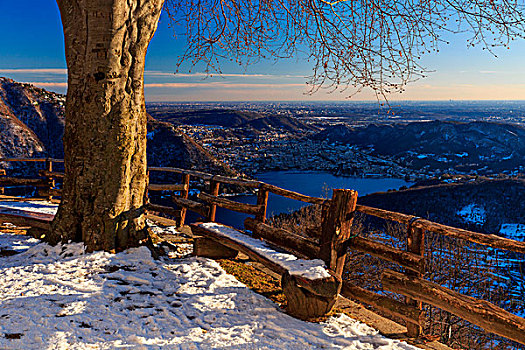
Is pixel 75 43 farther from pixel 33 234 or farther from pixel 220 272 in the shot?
pixel 220 272

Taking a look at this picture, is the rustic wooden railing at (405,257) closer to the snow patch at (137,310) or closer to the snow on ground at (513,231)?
the snow patch at (137,310)

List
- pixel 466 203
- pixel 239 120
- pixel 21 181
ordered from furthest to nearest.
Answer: pixel 239 120 < pixel 466 203 < pixel 21 181

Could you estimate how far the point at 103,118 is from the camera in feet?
15.0

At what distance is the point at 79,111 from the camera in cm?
460

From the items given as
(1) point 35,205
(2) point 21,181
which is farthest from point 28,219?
(2) point 21,181

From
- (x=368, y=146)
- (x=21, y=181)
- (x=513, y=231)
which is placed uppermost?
(x=21, y=181)

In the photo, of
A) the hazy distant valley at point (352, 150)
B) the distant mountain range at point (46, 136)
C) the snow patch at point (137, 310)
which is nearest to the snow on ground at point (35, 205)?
the snow patch at point (137, 310)

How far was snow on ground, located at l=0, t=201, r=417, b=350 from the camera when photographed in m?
3.04

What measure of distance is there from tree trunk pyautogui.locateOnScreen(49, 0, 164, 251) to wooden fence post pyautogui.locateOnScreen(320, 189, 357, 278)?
254 centimetres

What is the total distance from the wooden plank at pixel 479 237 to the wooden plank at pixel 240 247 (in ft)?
4.98

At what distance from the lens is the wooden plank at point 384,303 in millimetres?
3760

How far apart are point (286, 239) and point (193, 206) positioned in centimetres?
305

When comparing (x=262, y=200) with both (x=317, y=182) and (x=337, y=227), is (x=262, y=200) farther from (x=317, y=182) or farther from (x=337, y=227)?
(x=317, y=182)

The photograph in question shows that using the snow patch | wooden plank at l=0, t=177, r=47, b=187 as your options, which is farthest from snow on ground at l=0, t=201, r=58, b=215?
the snow patch
